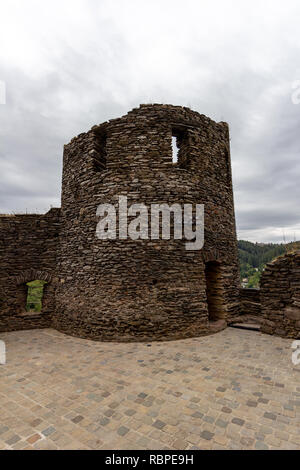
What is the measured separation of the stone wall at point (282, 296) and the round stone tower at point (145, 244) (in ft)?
4.54

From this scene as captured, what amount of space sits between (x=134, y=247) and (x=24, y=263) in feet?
15.1

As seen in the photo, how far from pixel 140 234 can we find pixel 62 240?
3.38 metres

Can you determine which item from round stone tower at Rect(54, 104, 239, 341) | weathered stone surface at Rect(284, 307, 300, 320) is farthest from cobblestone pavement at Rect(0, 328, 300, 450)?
round stone tower at Rect(54, 104, 239, 341)

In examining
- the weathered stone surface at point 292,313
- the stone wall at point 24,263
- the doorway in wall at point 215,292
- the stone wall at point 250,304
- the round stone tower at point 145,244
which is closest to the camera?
the weathered stone surface at point 292,313

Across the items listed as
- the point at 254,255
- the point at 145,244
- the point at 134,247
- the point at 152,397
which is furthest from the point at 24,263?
the point at 254,255

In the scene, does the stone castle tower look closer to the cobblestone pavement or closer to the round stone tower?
the round stone tower

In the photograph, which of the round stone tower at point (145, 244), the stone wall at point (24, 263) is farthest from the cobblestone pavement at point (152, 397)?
the stone wall at point (24, 263)

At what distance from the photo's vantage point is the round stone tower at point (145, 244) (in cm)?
643

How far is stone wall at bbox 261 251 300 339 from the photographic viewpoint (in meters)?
6.27

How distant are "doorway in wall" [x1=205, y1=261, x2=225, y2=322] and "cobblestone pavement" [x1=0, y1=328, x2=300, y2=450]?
193cm

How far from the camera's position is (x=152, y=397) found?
3.54 metres

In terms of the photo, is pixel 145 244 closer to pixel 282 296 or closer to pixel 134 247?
pixel 134 247

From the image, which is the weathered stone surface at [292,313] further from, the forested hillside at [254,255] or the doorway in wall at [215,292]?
the forested hillside at [254,255]
